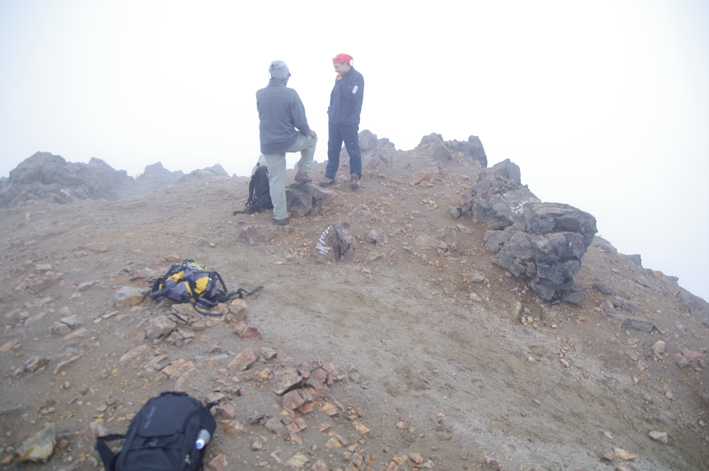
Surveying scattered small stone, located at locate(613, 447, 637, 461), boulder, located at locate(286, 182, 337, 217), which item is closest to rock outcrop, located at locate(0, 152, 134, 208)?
boulder, located at locate(286, 182, 337, 217)

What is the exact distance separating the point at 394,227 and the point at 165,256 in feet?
12.8

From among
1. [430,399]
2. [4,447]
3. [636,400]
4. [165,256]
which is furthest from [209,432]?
[636,400]

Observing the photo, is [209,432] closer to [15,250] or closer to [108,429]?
[108,429]

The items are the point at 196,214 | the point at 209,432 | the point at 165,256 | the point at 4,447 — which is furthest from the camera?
the point at 196,214

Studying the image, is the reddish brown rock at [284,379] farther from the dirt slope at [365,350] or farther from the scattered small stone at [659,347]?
the scattered small stone at [659,347]

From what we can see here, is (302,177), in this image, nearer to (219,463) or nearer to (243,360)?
(243,360)

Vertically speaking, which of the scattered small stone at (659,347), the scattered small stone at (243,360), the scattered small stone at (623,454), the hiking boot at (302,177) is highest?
the hiking boot at (302,177)

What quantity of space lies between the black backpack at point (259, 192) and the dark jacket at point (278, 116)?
0.88 meters

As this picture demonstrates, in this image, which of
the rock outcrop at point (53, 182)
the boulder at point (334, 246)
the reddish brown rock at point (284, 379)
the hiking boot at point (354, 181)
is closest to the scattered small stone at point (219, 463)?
the reddish brown rock at point (284, 379)

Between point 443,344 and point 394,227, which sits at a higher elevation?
point 394,227

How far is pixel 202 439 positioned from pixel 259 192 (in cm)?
516

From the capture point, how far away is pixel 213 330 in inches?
136

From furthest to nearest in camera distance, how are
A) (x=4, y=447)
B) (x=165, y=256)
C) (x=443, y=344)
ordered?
(x=165, y=256), (x=443, y=344), (x=4, y=447)

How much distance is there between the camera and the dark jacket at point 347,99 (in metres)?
6.57
